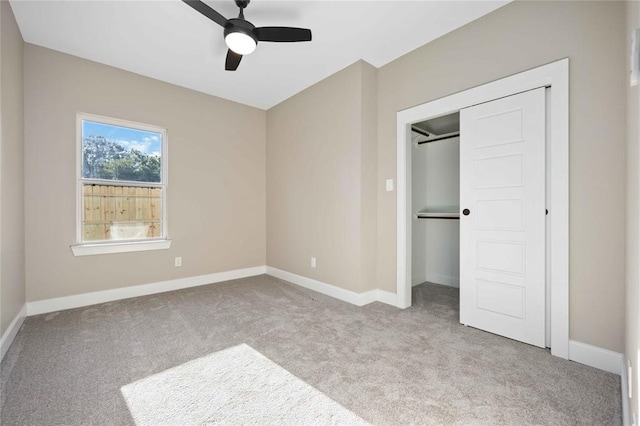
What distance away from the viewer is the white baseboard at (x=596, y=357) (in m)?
1.79

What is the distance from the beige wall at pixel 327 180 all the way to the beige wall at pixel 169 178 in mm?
525

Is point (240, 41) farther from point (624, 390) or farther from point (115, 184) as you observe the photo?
point (624, 390)

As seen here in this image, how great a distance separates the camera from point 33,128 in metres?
2.85

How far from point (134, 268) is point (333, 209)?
257cm

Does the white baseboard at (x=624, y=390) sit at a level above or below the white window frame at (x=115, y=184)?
below

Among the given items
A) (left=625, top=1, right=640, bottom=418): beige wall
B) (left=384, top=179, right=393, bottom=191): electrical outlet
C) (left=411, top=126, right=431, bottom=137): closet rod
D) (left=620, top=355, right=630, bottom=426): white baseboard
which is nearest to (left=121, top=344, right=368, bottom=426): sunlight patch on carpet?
(left=625, top=1, right=640, bottom=418): beige wall

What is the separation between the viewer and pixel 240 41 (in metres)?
2.28

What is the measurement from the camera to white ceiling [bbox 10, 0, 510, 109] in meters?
2.36

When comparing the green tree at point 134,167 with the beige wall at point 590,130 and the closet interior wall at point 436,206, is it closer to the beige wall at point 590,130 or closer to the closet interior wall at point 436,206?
the closet interior wall at point 436,206

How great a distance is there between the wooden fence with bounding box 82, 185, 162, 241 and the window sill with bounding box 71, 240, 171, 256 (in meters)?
0.13

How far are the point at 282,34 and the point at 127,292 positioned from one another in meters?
3.35

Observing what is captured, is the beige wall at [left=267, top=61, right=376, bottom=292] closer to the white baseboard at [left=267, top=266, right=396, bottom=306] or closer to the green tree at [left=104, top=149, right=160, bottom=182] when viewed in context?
the white baseboard at [left=267, top=266, right=396, bottom=306]

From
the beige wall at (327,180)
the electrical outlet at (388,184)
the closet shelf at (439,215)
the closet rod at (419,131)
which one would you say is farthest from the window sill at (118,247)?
the closet rod at (419,131)

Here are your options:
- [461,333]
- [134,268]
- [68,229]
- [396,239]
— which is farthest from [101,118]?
[461,333]
